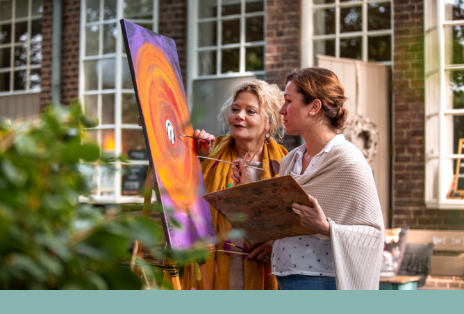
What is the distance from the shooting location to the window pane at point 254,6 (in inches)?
220

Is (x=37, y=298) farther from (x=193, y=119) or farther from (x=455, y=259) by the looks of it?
(x=455, y=259)

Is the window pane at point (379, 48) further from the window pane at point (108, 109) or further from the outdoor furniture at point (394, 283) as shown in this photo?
the window pane at point (108, 109)

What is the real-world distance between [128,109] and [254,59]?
173 cm

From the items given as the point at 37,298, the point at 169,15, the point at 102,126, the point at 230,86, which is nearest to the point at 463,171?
the point at 230,86

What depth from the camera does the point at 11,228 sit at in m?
0.37

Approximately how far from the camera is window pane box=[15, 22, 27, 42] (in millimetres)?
6747

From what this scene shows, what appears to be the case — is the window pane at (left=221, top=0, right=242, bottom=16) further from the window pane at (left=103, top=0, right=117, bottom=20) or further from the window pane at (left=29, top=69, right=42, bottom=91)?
the window pane at (left=29, top=69, right=42, bottom=91)

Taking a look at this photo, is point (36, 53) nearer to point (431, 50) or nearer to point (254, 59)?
point (254, 59)

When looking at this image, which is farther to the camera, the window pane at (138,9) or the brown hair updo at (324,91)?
the window pane at (138,9)

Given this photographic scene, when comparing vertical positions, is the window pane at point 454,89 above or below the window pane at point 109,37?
below

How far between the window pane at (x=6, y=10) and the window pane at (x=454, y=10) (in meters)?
5.95

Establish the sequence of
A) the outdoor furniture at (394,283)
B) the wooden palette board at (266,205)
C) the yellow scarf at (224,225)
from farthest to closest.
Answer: the outdoor furniture at (394,283) → the yellow scarf at (224,225) → the wooden palette board at (266,205)

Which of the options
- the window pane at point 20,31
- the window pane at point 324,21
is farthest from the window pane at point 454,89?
the window pane at point 20,31

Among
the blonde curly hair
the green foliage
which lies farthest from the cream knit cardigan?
the green foliage
